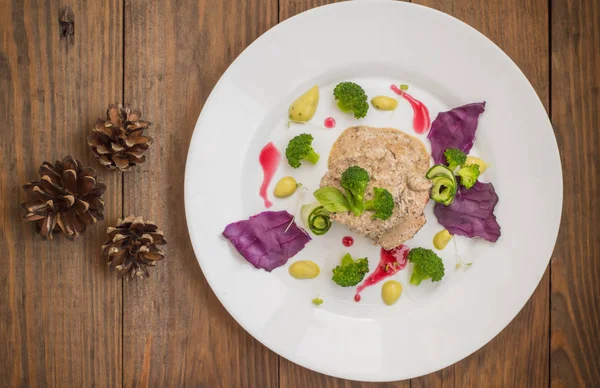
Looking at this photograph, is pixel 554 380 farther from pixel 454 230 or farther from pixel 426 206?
pixel 426 206

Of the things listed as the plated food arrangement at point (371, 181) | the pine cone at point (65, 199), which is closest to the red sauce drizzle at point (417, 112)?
the plated food arrangement at point (371, 181)

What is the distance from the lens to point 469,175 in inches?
103

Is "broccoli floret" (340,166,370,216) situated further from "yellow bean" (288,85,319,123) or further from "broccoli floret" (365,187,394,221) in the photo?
"yellow bean" (288,85,319,123)

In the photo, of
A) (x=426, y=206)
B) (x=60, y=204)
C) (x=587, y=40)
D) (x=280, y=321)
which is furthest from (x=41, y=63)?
(x=587, y=40)

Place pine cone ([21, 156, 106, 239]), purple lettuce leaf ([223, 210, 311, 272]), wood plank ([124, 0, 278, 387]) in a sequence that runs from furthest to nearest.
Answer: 1. wood plank ([124, 0, 278, 387])
2. purple lettuce leaf ([223, 210, 311, 272])
3. pine cone ([21, 156, 106, 239])

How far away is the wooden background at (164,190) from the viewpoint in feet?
8.94

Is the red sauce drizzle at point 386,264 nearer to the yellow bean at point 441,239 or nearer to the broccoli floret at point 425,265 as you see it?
the broccoli floret at point 425,265

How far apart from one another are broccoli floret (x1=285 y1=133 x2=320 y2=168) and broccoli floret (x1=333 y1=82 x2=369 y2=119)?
0.24 meters

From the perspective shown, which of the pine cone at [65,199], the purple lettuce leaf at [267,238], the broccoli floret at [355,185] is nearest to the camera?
the broccoli floret at [355,185]

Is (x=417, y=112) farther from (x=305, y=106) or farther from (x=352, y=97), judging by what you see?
(x=305, y=106)

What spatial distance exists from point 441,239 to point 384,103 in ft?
2.44

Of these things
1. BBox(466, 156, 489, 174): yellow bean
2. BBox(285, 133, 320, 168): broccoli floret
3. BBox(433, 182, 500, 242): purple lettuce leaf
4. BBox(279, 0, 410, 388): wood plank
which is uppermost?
BBox(285, 133, 320, 168): broccoli floret

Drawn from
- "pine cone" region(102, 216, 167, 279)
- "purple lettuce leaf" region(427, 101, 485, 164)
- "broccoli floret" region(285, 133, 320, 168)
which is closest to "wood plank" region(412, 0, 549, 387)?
"purple lettuce leaf" region(427, 101, 485, 164)

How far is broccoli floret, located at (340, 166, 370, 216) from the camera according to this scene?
238cm
